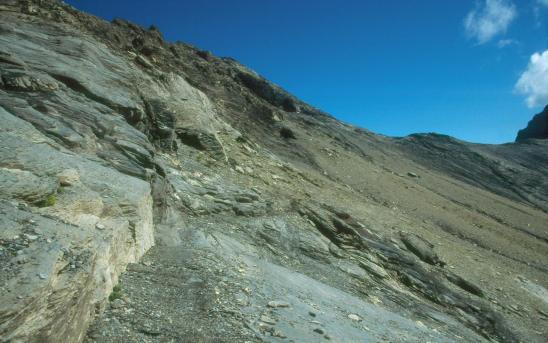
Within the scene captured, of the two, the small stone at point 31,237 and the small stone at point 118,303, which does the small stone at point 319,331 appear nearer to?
the small stone at point 118,303

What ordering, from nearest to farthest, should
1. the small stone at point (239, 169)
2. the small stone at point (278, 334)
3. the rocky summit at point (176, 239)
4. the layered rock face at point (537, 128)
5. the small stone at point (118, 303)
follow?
the rocky summit at point (176, 239) < the small stone at point (118, 303) < the small stone at point (278, 334) < the small stone at point (239, 169) < the layered rock face at point (537, 128)

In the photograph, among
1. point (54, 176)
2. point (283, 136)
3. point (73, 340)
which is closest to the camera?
point (73, 340)

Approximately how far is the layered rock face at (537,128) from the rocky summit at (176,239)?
111838mm

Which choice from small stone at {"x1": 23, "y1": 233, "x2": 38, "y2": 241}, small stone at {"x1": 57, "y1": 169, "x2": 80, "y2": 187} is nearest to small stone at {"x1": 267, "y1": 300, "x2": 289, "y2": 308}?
small stone at {"x1": 23, "y1": 233, "x2": 38, "y2": 241}

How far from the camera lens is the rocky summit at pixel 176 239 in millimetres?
5598

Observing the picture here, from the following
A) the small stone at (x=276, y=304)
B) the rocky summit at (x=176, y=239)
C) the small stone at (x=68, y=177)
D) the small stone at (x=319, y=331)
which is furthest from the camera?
the small stone at (x=276, y=304)

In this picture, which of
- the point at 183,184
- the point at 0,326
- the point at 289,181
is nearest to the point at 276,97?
the point at 289,181

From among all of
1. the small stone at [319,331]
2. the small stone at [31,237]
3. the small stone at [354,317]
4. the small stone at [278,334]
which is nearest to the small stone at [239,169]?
the small stone at [354,317]

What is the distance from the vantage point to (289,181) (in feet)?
73.6

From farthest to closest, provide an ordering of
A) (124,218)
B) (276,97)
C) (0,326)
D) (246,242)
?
(276,97) → (246,242) → (124,218) → (0,326)

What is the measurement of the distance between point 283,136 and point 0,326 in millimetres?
37364

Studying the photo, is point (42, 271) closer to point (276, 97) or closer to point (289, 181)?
point (289, 181)

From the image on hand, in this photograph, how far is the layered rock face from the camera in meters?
116

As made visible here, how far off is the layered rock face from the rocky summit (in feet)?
367
